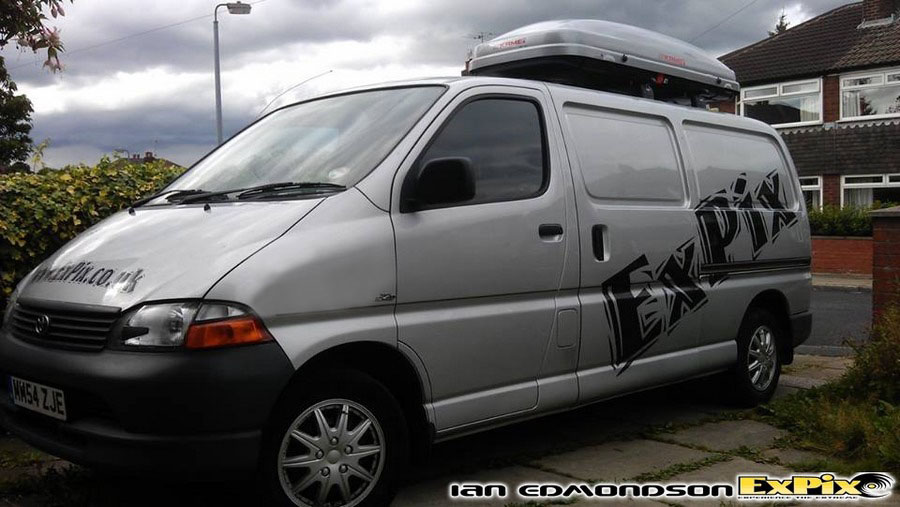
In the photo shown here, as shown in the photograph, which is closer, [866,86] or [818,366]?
[818,366]

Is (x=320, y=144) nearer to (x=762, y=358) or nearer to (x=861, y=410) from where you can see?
(x=861, y=410)

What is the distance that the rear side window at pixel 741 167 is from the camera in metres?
5.90

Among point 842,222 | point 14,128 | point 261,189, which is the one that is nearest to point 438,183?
point 261,189

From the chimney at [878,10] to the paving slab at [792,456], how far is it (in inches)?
955

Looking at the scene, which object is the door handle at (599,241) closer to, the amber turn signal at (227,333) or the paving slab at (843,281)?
the amber turn signal at (227,333)

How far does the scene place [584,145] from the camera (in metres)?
4.93

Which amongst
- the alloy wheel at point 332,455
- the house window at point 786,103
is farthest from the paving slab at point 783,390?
the house window at point 786,103

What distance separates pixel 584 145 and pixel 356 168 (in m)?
1.56

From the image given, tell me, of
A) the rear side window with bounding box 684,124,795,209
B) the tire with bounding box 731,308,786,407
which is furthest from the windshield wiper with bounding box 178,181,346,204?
the tire with bounding box 731,308,786,407

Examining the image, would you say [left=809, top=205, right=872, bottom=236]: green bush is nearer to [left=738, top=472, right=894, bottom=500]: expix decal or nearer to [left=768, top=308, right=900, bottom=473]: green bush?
[left=768, top=308, right=900, bottom=473]: green bush

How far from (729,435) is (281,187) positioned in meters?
3.30

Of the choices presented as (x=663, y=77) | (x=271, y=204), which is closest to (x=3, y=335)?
(x=271, y=204)

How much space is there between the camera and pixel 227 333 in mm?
A: 3262

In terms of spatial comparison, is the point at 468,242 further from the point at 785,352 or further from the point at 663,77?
the point at 785,352
